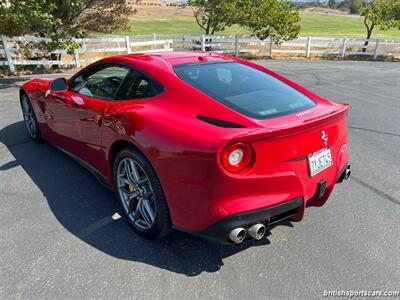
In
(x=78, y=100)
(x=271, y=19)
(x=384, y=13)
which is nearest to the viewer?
(x=78, y=100)

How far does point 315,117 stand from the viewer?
2.58 meters

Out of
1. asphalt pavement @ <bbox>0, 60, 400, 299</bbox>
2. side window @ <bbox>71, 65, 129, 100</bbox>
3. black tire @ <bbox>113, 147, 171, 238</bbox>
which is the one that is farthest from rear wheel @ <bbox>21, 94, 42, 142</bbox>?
black tire @ <bbox>113, 147, 171, 238</bbox>

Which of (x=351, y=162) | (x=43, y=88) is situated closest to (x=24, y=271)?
(x=43, y=88)

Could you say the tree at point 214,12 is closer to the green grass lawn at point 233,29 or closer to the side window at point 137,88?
the green grass lawn at point 233,29

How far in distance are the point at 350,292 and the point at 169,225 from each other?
4.47 feet

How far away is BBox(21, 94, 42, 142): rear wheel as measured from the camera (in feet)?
15.9

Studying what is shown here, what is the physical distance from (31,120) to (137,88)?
8.99ft

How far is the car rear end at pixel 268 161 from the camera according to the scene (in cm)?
220

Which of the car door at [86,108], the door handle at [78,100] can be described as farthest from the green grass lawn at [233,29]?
the door handle at [78,100]

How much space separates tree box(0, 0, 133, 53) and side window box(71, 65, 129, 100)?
228 inches

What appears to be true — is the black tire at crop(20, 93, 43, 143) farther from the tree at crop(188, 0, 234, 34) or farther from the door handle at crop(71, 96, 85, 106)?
the tree at crop(188, 0, 234, 34)

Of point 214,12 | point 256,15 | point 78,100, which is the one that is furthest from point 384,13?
point 78,100

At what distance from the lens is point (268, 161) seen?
2.28 meters

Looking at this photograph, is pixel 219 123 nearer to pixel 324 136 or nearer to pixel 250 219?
pixel 250 219
